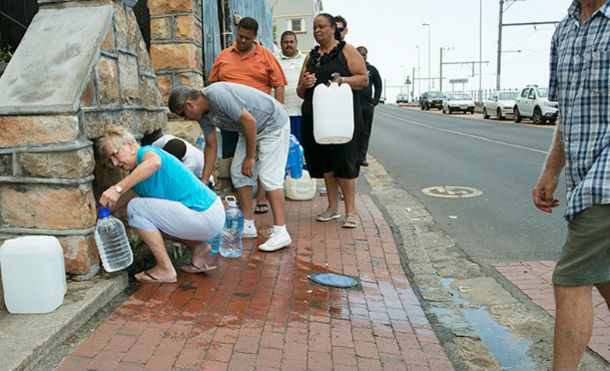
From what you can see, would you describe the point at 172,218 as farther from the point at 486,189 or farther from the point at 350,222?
the point at 486,189

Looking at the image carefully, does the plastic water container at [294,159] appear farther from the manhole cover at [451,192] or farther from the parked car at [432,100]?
the parked car at [432,100]

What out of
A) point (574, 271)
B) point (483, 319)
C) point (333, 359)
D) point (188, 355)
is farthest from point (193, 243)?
point (574, 271)

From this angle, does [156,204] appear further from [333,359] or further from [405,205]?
[405,205]

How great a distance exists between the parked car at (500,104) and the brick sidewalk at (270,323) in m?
A: 25.7

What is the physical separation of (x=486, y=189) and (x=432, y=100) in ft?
137

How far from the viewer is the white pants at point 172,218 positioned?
3.59m

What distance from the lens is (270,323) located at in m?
3.21

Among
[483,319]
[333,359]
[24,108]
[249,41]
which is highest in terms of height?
[249,41]

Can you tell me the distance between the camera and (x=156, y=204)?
11.8 feet

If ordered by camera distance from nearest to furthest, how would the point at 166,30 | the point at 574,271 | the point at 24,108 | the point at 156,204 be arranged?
1. the point at 574,271
2. the point at 24,108
3. the point at 156,204
4. the point at 166,30

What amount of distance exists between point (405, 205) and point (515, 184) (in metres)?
2.36

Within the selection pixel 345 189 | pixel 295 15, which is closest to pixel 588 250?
pixel 345 189

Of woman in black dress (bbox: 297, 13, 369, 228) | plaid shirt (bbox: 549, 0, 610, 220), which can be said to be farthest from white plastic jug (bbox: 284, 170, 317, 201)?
plaid shirt (bbox: 549, 0, 610, 220)

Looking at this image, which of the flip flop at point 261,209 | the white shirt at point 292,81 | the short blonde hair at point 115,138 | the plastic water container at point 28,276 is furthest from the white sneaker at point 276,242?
the white shirt at point 292,81
